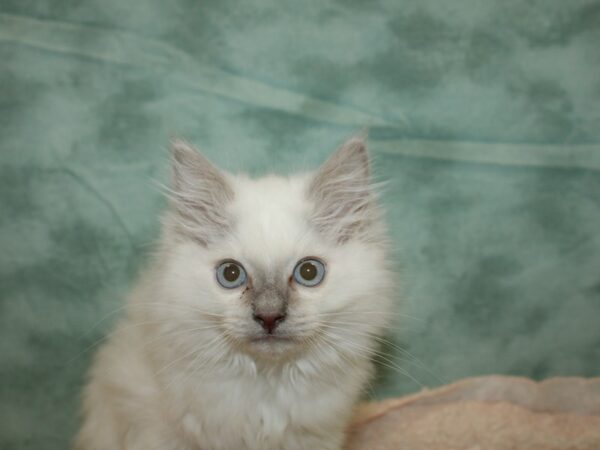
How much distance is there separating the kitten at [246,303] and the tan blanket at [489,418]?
53 cm

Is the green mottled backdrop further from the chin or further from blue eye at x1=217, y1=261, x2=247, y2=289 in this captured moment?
the chin

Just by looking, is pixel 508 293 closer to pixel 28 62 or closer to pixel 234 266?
pixel 234 266

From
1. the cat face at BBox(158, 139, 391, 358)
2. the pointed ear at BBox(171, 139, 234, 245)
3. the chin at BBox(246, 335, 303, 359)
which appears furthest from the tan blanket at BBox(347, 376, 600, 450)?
the pointed ear at BBox(171, 139, 234, 245)

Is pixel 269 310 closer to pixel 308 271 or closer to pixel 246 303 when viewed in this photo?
pixel 246 303

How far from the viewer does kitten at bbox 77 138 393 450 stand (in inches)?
73.0

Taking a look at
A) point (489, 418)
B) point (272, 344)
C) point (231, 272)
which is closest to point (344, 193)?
point (231, 272)

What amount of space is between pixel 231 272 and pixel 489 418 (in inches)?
52.5

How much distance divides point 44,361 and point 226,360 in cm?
108

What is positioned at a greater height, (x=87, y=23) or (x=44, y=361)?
(x=87, y=23)

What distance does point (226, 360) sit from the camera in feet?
6.28

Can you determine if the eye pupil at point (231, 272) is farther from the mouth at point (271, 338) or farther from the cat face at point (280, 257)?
the mouth at point (271, 338)

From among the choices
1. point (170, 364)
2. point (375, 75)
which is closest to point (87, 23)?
point (375, 75)

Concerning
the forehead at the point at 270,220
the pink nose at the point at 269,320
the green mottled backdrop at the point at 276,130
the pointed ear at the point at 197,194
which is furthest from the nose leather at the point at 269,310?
the green mottled backdrop at the point at 276,130

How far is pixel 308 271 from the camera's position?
1.89 m
